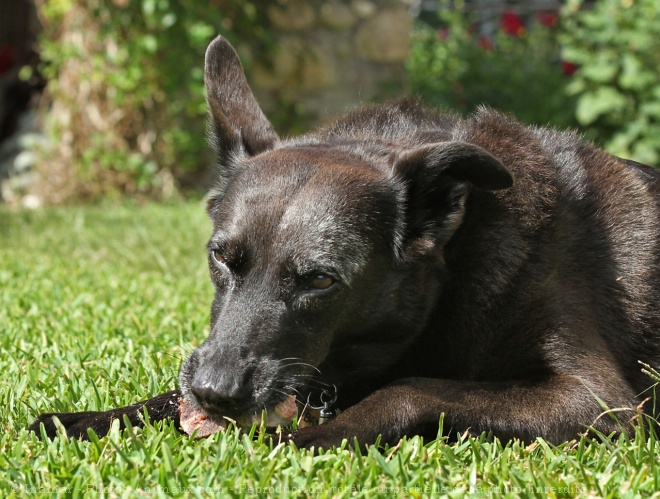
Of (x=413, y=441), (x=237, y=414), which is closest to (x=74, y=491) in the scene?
(x=237, y=414)

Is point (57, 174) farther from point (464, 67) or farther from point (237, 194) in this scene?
point (237, 194)

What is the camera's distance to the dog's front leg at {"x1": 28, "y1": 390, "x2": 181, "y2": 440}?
265 cm

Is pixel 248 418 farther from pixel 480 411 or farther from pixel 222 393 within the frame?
pixel 480 411

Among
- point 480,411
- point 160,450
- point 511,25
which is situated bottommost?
point 160,450

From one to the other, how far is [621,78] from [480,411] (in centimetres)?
745

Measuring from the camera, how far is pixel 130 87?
8930mm

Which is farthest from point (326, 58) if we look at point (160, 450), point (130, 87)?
point (160, 450)

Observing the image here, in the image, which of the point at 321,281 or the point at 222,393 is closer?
the point at 222,393

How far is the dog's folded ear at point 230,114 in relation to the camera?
11.0 feet

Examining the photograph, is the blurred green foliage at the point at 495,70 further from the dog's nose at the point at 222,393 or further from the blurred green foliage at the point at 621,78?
the dog's nose at the point at 222,393

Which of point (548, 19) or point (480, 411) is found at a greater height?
point (548, 19)

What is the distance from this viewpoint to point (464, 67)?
37.4ft

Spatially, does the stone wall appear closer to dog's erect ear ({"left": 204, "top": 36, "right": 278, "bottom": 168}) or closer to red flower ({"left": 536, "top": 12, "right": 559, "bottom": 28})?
red flower ({"left": 536, "top": 12, "right": 559, "bottom": 28})

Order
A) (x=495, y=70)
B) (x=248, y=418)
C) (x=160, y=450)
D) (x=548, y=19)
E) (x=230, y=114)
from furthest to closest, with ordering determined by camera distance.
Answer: (x=548, y=19) < (x=495, y=70) < (x=230, y=114) < (x=248, y=418) < (x=160, y=450)
